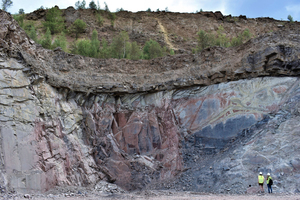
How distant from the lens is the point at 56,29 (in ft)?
114

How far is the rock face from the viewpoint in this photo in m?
12.8

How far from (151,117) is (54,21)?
2436cm

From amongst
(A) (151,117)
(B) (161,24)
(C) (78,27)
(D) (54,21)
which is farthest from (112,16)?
(A) (151,117)

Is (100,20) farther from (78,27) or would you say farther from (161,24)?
(161,24)

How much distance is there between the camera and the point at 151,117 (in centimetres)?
1714

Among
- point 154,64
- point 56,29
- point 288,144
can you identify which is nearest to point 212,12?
point 56,29

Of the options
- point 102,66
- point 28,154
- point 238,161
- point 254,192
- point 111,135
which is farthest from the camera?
point 102,66

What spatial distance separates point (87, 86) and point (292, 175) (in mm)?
11322

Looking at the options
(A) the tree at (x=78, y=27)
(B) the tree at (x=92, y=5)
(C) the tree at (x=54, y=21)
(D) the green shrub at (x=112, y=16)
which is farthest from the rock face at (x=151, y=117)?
(B) the tree at (x=92, y=5)

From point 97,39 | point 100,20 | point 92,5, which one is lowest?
point 97,39

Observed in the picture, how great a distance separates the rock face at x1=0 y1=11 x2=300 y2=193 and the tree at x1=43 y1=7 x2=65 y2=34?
18850 mm

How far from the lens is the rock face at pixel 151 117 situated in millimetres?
12812

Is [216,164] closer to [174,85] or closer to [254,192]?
[254,192]

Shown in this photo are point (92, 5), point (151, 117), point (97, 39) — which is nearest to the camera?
point (151, 117)
